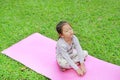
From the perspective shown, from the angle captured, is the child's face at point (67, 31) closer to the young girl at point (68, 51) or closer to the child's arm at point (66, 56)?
the young girl at point (68, 51)

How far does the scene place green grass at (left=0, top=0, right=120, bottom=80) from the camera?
150 inches

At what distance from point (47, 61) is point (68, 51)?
422 millimetres

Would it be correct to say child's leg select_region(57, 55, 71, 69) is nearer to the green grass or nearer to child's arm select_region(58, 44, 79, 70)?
child's arm select_region(58, 44, 79, 70)

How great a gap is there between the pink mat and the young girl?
0.38ft

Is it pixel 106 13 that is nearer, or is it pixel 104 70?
pixel 104 70

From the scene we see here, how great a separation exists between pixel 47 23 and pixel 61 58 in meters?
1.42

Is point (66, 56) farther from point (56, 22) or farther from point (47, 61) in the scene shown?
point (56, 22)

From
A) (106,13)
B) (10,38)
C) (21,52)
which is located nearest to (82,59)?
(21,52)

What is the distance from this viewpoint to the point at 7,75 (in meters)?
3.59

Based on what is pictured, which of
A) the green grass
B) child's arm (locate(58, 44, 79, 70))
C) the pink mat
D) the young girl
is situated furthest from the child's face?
the green grass

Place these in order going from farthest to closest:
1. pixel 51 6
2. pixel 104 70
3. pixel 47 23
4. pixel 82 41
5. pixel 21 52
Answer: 1. pixel 51 6
2. pixel 47 23
3. pixel 82 41
4. pixel 21 52
5. pixel 104 70

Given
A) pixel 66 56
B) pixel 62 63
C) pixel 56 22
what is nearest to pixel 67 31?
pixel 66 56

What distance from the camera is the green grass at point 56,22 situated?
382 cm

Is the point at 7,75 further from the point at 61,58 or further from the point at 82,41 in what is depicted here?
the point at 82,41
